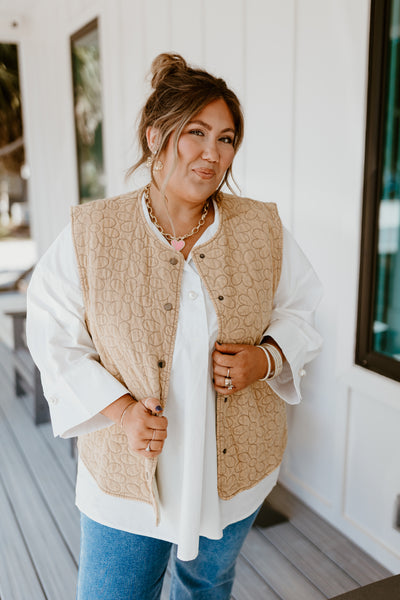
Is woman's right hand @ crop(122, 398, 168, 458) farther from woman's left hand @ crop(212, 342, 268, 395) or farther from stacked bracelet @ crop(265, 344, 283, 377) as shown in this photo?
stacked bracelet @ crop(265, 344, 283, 377)

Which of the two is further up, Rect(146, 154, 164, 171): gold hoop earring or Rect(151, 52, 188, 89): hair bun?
Rect(151, 52, 188, 89): hair bun

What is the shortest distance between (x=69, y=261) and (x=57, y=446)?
2356 mm

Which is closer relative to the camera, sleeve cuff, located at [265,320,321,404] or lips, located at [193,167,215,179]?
lips, located at [193,167,215,179]

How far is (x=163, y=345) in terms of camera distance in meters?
1.13

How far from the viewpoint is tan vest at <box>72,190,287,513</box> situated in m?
1.13

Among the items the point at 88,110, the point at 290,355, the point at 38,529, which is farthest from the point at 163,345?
Result: the point at 88,110

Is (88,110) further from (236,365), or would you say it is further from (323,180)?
(236,365)

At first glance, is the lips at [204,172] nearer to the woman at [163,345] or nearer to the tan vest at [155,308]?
the woman at [163,345]

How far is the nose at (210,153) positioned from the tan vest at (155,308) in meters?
0.17

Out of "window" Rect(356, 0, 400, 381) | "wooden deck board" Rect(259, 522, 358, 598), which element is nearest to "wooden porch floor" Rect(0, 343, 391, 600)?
"wooden deck board" Rect(259, 522, 358, 598)

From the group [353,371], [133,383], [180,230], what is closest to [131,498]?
[133,383]

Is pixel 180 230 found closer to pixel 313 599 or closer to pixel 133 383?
pixel 133 383

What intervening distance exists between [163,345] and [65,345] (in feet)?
0.67

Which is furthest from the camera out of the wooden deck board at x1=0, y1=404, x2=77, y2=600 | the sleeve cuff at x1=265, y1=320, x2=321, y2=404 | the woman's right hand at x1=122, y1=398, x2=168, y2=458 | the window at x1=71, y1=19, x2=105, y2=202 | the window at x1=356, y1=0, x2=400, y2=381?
the window at x1=71, y1=19, x2=105, y2=202
